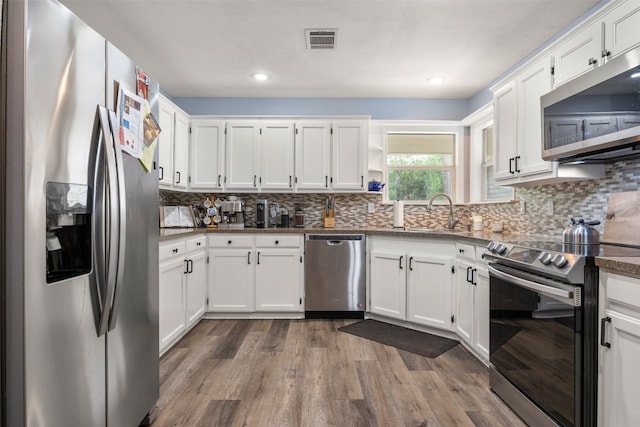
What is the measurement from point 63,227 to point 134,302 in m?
0.57

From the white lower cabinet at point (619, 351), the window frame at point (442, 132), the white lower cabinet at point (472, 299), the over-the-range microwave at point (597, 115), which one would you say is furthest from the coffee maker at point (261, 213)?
the white lower cabinet at point (619, 351)

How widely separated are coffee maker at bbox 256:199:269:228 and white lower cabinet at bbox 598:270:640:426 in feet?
10.1

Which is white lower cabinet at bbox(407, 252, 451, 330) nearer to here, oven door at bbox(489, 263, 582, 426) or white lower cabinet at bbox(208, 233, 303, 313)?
oven door at bbox(489, 263, 582, 426)

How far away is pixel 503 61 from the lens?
10.3 ft

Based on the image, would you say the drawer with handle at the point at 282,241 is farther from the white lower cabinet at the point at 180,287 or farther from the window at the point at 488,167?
the window at the point at 488,167

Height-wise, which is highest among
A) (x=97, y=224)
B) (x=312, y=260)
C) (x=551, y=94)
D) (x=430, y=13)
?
(x=430, y=13)

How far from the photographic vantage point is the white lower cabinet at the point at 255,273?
11.6 feet

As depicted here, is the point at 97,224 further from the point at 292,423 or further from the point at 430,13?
the point at 430,13

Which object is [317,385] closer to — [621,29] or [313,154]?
[313,154]

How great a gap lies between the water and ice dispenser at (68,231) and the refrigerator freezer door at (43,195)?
0.07 feet

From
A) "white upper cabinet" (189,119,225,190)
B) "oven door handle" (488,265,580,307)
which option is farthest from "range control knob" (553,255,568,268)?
"white upper cabinet" (189,119,225,190)

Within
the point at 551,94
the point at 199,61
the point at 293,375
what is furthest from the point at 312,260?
the point at 551,94

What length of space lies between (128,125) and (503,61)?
123 inches

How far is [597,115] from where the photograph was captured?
5.96 feet
